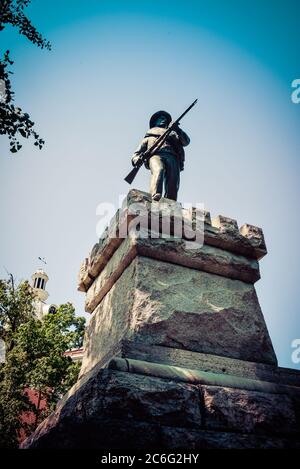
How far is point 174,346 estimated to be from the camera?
2504 millimetres

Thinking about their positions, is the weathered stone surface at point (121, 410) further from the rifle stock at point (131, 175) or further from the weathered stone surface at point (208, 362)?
the rifle stock at point (131, 175)

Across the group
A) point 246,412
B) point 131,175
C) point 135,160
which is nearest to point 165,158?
point 135,160

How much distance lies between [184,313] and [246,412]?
0.79 m

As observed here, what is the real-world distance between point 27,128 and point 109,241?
2265 millimetres

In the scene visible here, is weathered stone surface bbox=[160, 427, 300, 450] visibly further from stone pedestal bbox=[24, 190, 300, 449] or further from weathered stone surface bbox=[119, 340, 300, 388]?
weathered stone surface bbox=[119, 340, 300, 388]

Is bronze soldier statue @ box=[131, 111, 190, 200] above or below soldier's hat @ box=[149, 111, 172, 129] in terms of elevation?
below

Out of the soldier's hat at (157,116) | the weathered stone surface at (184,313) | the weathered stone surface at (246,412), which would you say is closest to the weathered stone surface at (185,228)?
the weathered stone surface at (184,313)

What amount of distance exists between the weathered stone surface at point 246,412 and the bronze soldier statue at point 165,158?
2.53 meters

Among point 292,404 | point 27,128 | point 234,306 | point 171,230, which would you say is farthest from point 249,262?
point 27,128

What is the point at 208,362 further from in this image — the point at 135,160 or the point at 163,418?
the point at 135,160

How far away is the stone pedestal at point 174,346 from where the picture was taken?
1.89 metres

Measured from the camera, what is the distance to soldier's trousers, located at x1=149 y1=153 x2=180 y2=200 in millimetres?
4355

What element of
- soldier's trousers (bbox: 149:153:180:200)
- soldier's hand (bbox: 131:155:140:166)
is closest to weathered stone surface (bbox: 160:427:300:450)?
soldier's trousers (bbox: 149:153:180:200)
